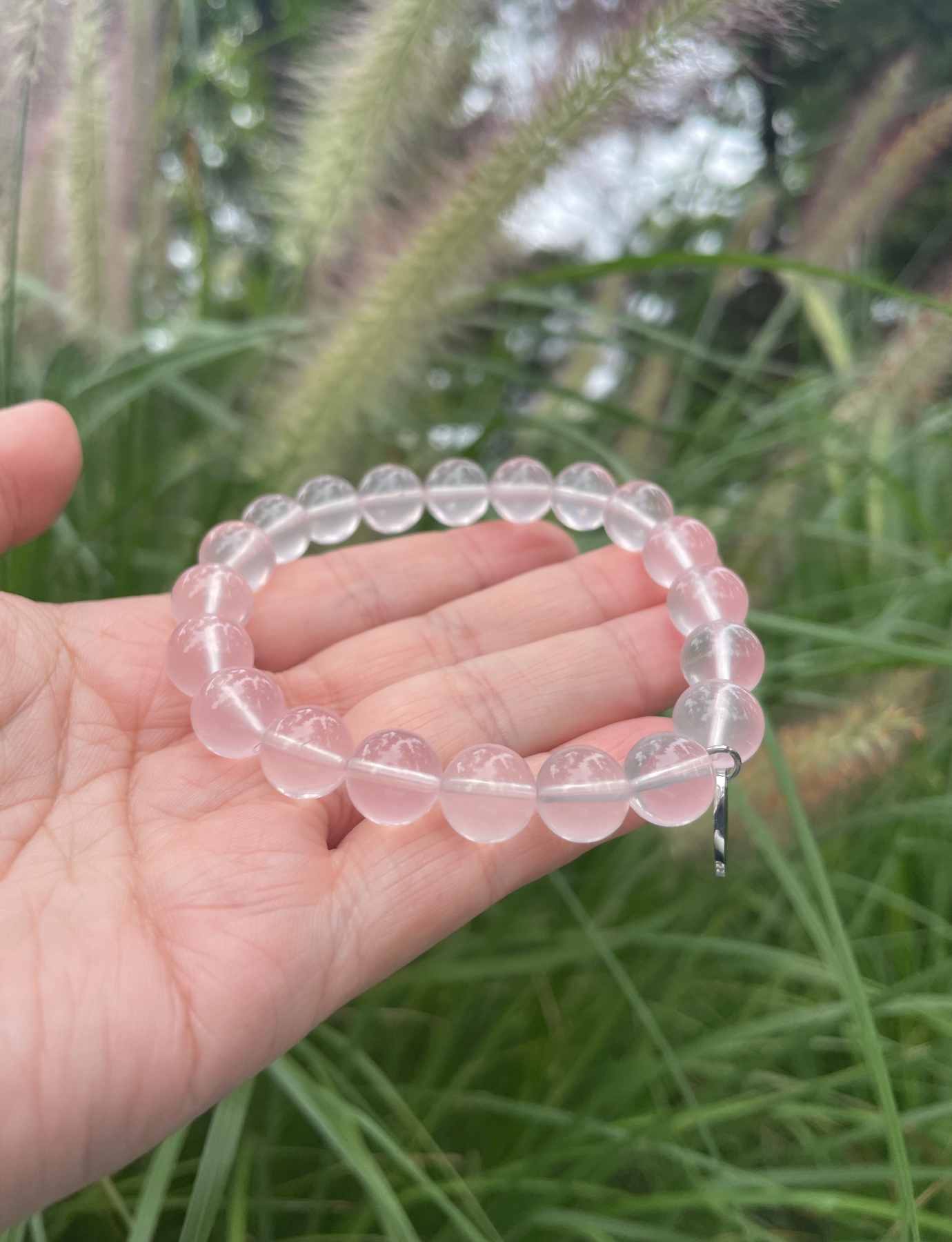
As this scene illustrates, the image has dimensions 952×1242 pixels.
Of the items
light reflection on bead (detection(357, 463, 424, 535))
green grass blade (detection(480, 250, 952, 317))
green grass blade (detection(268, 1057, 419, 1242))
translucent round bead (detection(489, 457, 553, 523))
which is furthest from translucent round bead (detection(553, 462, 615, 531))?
green grass blade (detection(268, 1057, 419, 1242))

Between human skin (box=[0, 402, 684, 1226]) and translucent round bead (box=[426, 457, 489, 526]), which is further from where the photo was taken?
translucent round bead (box=[426, 457, 489, 526])

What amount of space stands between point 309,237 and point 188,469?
27 centimetres

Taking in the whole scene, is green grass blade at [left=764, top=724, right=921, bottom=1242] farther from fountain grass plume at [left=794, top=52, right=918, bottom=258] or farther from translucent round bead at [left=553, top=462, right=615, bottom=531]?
fountain grass plume at [left=794, top=52, right=918, bottom=258]

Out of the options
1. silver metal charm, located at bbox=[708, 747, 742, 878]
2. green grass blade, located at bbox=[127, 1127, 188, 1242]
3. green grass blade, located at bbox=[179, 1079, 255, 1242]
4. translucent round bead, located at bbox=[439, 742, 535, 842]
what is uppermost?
silver metal charm, located at bbox=[708, 747, 742, 878]

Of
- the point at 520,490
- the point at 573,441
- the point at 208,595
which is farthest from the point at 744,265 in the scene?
the point at 208,595

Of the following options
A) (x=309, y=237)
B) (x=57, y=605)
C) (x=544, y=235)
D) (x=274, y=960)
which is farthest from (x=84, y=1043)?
(x=544, y=235)

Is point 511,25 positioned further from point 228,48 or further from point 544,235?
point 228,48

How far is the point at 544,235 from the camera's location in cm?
99

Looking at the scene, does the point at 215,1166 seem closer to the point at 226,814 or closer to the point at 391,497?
the point at 226,814

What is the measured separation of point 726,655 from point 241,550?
0.49 m

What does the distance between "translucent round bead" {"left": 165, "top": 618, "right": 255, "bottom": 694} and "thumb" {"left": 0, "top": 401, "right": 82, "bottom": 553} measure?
15cm

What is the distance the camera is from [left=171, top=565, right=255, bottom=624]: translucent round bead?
2.92ft

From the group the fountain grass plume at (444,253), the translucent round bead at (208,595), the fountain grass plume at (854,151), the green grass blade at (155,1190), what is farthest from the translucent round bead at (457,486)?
the green grass blade at (155,1190)

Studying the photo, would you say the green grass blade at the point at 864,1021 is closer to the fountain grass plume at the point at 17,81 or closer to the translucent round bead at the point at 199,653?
the translucent round bead at the point at 199,653
